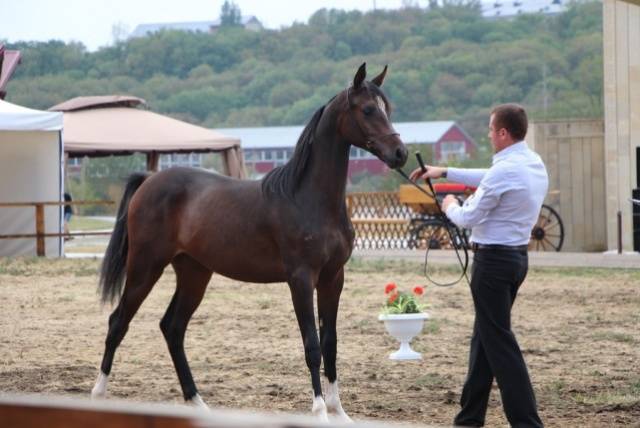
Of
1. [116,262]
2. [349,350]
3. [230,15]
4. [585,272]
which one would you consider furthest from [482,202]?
[230,15]

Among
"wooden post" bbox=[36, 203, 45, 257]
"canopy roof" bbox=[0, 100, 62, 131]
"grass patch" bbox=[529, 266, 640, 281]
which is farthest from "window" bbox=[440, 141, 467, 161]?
"grass patch" bbox=[529, 266, 640, 281]

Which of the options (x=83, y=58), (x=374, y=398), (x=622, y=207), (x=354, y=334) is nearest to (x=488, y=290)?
(x=374, y=398)

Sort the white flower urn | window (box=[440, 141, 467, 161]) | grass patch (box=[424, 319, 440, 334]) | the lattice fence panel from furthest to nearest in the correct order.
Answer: window (box=[440, 141, 467, 161])
the lattice fence panel
grass patch (box=[424, 319, 440, 334])
the white flower urn

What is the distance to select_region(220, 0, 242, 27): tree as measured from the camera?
83.6 metres

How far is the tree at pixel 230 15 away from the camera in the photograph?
A: 8356cm

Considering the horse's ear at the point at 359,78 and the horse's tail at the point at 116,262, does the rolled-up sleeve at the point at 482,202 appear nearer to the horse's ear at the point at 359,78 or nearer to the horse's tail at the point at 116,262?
the horse's ear at the point at 359,78

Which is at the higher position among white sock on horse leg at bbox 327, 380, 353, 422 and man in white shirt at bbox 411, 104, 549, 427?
man in white shirt at bbox 411, 104, 549, 427

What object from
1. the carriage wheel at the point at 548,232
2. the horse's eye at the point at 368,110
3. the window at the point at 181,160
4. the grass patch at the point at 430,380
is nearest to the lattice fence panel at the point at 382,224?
the carriage wheel at the point at 548,232

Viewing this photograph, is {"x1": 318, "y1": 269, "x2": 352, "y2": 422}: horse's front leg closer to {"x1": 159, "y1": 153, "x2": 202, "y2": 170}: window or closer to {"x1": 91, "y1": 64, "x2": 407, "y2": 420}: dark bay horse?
{"x1": 91, "y1": 64, "x2": 407, "y2": 420}: dark bay horse

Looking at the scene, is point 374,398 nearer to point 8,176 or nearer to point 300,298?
point 300,298

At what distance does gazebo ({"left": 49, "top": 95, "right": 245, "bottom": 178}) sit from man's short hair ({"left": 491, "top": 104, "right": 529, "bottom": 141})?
16359mm

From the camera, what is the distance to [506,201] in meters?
4.91

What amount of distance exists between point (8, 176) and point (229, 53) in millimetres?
57380

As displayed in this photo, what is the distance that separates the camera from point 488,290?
4930 millimetres
